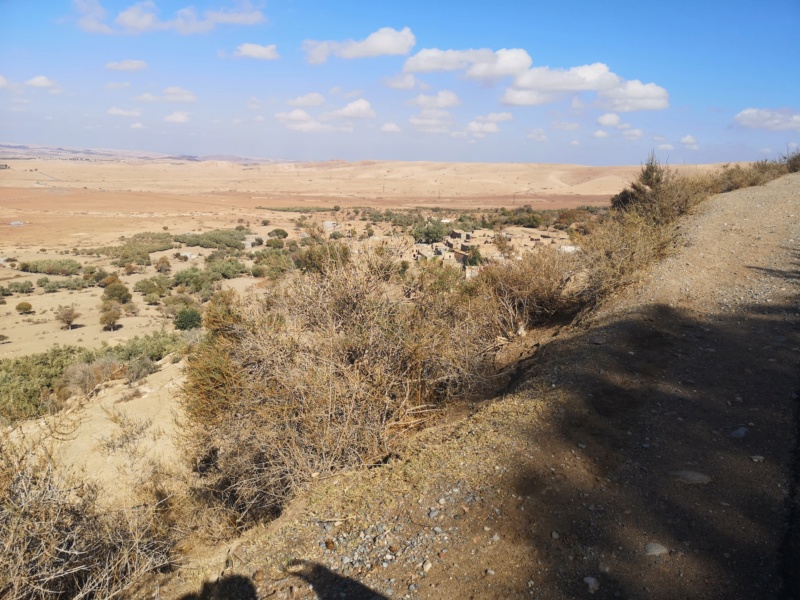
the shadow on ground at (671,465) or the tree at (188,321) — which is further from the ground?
the shadow on ground at (671,465)

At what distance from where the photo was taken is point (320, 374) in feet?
16.6

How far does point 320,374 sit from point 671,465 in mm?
3413

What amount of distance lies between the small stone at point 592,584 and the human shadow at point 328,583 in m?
1.35

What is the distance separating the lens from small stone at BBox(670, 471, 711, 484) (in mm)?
3842

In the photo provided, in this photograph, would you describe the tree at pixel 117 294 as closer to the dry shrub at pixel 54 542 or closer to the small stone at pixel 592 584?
the dry shrub at pixel 54 542

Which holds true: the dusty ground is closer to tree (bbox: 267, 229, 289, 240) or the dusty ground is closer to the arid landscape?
the arid landscape

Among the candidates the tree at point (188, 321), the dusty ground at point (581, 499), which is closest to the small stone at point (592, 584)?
the dusty ground at point (581, 499)

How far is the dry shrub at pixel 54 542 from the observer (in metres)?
3.15

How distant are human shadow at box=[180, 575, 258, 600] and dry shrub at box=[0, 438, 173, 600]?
0.40m

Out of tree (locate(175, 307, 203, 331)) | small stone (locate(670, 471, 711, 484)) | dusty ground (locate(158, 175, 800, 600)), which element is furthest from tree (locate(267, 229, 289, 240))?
small stone (locate(670, 471, 711, 484))

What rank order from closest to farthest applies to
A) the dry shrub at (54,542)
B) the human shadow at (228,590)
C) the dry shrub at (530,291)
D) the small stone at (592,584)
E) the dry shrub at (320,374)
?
1. the small stone at (592,584)
2. the dry shrub at (54,542)
3. the human shadow at (228,590)
4. the dry shrub at (320,374)
5. the dry shrub at (530,291)

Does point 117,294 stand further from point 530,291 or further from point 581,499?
point 581,499

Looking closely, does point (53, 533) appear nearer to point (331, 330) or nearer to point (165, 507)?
point (165, 507)

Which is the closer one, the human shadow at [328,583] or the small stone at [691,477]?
the human shadow at [328,583]
